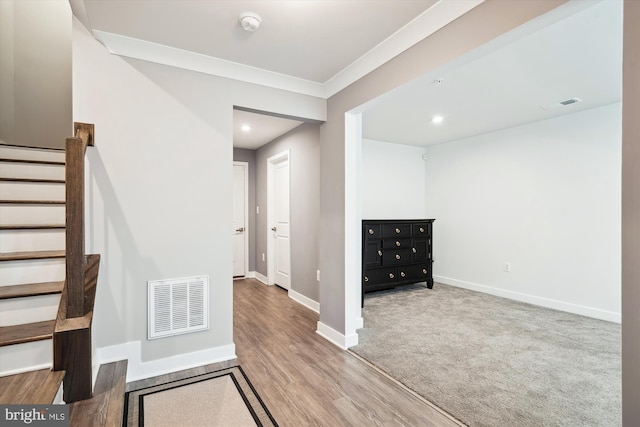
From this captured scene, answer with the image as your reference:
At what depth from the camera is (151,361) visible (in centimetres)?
235

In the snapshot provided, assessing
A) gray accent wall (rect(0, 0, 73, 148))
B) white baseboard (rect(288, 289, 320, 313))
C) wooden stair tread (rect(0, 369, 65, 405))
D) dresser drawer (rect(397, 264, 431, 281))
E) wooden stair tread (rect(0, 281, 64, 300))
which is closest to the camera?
wooden stair tread (rect(0, 369, 65, 405))

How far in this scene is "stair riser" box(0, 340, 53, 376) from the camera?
1424 mm

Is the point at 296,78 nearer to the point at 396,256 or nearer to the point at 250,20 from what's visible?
the point at 250,20

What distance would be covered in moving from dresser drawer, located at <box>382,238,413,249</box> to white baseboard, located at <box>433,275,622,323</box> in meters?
1.23

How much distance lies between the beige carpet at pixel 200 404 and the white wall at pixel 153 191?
27cm

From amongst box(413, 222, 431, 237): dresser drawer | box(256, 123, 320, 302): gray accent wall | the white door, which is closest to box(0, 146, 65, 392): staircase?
box(256, 123, 320, 302): gray accent wall

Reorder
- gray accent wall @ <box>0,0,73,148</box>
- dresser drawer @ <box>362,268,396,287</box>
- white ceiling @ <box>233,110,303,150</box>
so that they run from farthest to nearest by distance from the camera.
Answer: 1. dresser drawer @ <box>362,268,396,287</box>
2. white ceiling @ <box>233,110,303,150</box>
3. gray accent wall @ <box>0,0,73,148</box>

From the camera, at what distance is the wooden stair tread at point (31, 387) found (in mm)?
1189

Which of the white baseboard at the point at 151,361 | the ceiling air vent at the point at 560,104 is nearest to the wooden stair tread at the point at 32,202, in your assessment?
the white baseboard at the point at 151,361

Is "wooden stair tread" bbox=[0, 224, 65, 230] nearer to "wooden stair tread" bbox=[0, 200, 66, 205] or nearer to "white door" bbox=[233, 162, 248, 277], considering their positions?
"wooden stair tread" bbox=[0, 200, 66, 205]

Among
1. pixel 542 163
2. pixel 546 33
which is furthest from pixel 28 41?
pixel 542 163

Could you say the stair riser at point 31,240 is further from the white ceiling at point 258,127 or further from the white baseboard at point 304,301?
the white baseboard at point 304,301

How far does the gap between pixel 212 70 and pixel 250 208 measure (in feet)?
10.9

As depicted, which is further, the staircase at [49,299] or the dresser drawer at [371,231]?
the dresser drawer at [371,231]
